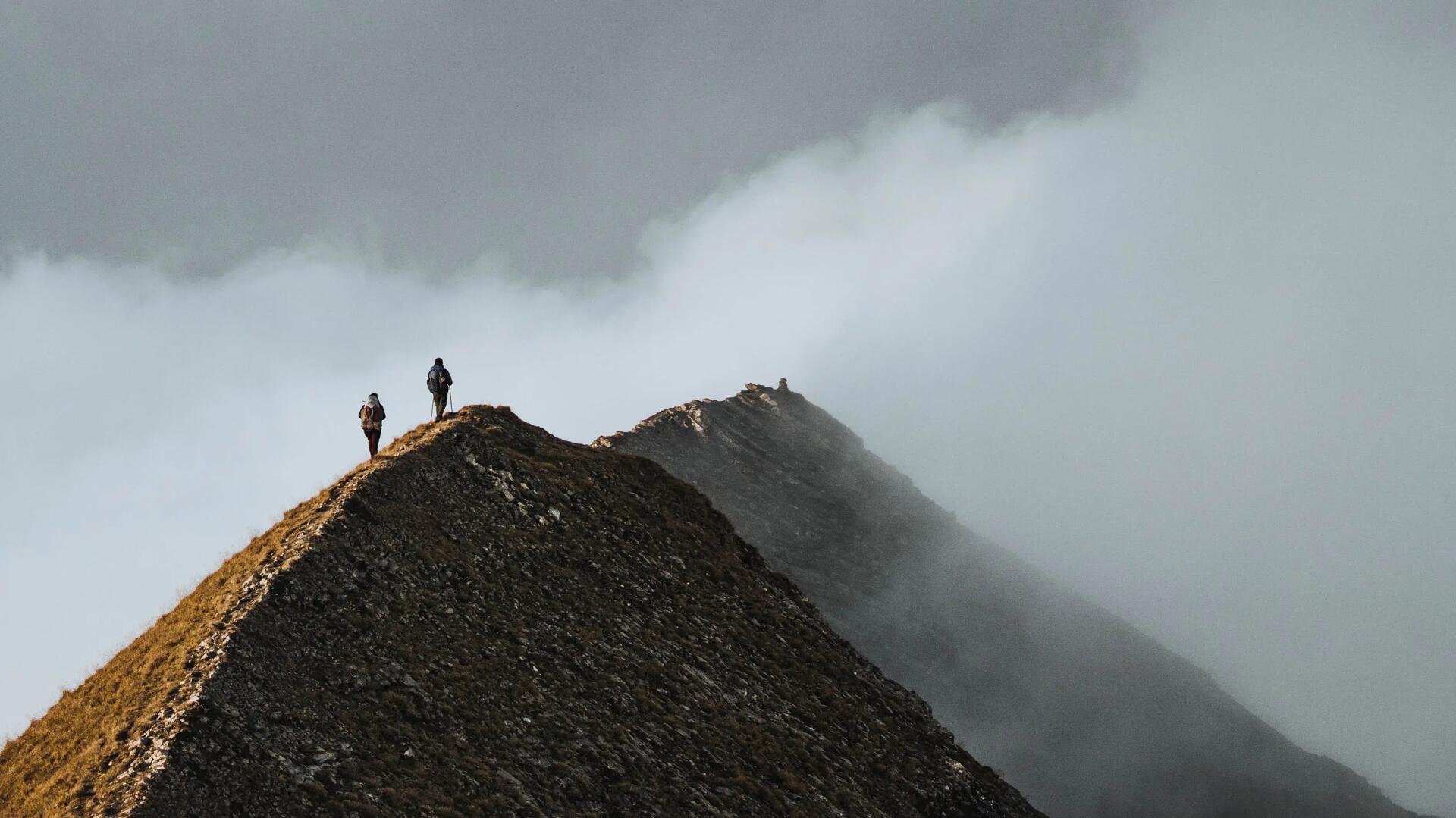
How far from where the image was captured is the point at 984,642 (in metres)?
117

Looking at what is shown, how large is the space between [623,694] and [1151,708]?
379 ft

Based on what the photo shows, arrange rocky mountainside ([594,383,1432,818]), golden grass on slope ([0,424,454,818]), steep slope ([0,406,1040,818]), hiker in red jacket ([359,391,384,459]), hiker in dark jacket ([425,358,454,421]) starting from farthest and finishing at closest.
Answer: rocky mountainside ([594,383,1432,818])
hiker in dark jacket ([425,358,454,421])
hiker in red jacket ([359,391,384,459])
steep slope ([0,406,1040,818])
golden grass on slope ([0,424,454,818])

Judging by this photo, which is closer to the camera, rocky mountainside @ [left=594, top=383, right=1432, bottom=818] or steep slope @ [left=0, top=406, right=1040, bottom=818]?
steep slope @ [left=0, top=406, right=1040, bottom=818]

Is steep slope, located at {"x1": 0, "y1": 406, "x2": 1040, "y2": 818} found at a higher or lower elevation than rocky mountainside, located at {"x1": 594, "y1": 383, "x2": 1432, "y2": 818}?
lower

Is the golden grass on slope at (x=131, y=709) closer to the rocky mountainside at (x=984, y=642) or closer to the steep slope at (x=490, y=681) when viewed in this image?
the steep slope at (x=490, y=681)

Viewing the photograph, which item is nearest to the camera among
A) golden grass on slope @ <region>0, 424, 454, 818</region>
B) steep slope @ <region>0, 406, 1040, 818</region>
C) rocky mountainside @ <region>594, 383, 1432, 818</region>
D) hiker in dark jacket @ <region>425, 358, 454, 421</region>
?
golden grass on slope @ <region>0, 424, 454, 818</region>

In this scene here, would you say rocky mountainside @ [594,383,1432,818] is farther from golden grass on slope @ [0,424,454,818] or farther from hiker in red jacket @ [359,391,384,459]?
golden grass on slope @ [0,424,454,818]

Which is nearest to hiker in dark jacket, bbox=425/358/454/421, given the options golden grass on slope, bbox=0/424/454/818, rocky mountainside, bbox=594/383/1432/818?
golden grass on slope, bbox=0/424/454/818

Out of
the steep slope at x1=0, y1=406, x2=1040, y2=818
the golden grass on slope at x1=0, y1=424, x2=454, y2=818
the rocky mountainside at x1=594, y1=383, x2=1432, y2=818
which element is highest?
the rocky mountainside at x1=594, y1=383, x2=1432, y2=818

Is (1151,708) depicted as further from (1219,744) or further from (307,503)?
(307,503)

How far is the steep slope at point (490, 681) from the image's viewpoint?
65.6 ft

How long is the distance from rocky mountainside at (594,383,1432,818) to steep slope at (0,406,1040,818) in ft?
173

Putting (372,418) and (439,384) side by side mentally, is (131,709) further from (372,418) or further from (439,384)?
(439,384)

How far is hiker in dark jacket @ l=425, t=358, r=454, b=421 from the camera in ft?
135
